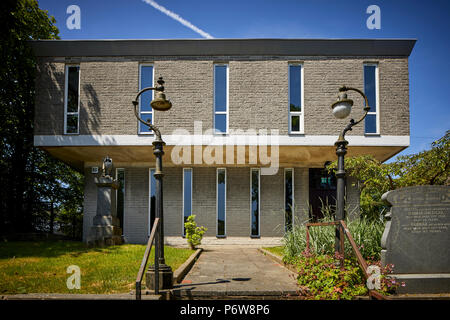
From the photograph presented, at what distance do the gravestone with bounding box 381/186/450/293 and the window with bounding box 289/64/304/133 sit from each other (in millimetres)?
6746

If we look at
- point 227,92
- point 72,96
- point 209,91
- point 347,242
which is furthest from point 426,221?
point 72,96

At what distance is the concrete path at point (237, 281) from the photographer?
4781 millimetres

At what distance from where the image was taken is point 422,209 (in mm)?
5145

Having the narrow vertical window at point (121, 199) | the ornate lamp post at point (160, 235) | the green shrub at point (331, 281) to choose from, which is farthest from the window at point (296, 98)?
the narrow vertical window at point (121, 199)

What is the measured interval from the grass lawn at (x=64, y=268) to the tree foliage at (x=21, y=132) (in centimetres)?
805

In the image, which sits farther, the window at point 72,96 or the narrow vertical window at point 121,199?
the narrow vertical window at point 121,199

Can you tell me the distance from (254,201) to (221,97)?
505 cm

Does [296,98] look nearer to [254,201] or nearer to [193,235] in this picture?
[254,201]

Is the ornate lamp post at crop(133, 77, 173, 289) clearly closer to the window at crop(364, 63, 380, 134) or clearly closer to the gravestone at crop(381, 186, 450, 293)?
the gravestone at crop(381, 186, 450, 293)

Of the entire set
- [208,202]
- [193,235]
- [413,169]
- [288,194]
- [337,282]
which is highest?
[413,169]

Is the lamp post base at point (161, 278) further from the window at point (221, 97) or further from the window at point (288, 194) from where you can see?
the window at point (288, 194)

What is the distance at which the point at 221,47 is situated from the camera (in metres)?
11.7
